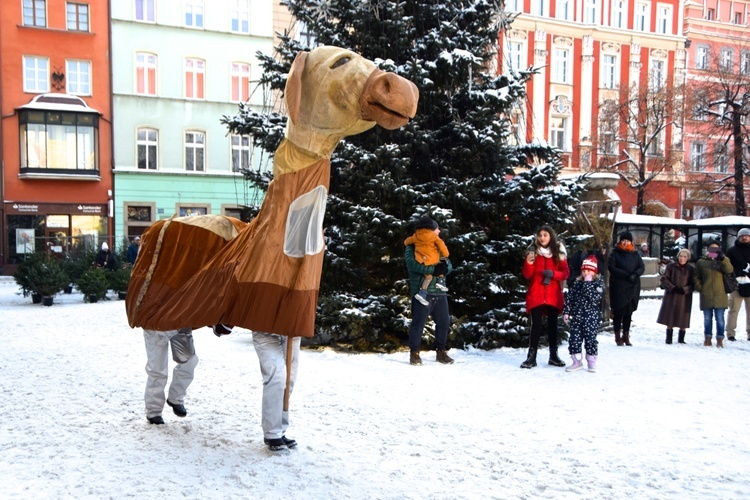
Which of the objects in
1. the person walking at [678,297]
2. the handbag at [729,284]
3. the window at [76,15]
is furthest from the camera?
the window at [76,15]

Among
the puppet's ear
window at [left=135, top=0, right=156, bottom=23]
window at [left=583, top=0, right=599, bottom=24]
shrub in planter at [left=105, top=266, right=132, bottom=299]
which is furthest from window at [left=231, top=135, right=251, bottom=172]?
the puppet's ear

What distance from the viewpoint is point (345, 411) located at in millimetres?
6016

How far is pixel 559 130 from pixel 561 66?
13.5ft

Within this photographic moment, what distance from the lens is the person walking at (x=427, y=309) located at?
8.34m

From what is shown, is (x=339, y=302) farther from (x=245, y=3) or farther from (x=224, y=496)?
(x=245, y=3)

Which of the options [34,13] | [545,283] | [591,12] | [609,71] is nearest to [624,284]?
[545,283]

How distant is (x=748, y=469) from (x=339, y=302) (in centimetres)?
536

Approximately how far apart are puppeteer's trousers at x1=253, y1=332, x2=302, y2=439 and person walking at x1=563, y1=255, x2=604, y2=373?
15.3 feet

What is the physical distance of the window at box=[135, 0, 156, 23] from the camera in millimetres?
30203

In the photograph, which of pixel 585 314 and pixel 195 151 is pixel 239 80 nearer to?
pixel 195 151

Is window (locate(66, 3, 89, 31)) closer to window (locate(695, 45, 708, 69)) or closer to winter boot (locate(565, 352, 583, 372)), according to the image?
winter boot (locate(565, 352, 583, 372))

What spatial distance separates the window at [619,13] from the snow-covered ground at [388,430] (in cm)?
4015

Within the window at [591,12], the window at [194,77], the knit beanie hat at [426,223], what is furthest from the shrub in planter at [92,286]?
the window at [591,12]

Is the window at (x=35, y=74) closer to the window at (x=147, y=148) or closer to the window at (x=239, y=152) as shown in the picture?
the window at (x=147, y=148)
